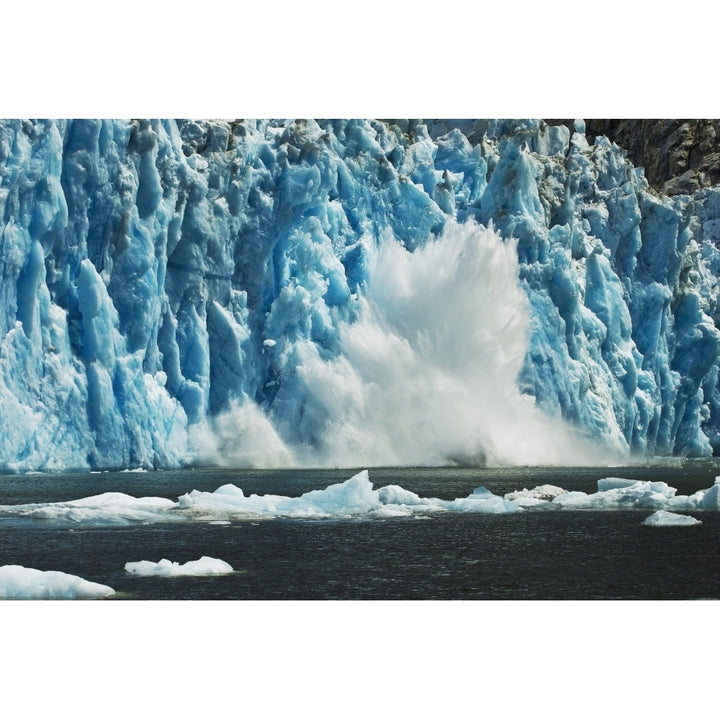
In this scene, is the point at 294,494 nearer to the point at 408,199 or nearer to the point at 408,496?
the point at 408,496

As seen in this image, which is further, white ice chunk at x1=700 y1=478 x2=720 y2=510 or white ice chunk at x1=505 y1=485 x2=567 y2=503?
white ice chunk at x1=505 y1=485 x2=567 y2=503

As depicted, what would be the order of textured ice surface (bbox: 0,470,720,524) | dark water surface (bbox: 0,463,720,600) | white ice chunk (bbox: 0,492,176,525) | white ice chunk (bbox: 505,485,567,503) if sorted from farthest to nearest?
white ice chunk (bbox: 505,485,567,503) < textured ice surface (bbox: 0,470,720,524) < white ice chunk (bbox: 0,492,176,525) < dark water surface (bbox: 0,463,720,600)

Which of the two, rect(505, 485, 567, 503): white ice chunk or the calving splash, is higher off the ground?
the calving splash

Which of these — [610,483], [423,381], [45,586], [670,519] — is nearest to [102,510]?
[45,586]

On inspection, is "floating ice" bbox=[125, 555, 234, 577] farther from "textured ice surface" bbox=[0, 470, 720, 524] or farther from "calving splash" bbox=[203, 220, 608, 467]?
"calving splash" bbox=[203, 220, 608, 467]

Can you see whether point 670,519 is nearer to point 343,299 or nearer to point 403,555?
point 403,555

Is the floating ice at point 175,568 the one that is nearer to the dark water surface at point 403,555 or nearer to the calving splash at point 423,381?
the dark water surface at point 403,555

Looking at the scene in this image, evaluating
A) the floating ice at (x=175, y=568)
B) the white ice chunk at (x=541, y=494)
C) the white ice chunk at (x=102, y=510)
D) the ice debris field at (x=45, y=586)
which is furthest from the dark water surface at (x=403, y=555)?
the white ice chunk at (x=541, y=494)

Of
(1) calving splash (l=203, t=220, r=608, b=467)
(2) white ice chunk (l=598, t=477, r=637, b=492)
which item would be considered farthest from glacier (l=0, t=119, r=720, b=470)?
(2) white ice chunk (l=598, t=477, r=637, b=492)
